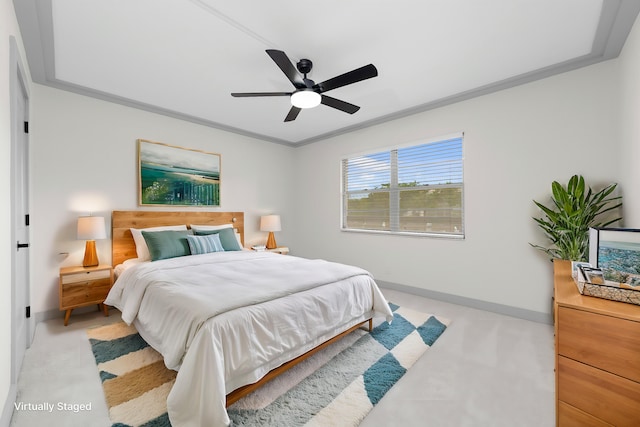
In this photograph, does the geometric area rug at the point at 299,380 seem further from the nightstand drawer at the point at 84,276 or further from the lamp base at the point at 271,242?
the lamp base at the point at 271,242

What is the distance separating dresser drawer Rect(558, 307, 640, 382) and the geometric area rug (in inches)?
43.3

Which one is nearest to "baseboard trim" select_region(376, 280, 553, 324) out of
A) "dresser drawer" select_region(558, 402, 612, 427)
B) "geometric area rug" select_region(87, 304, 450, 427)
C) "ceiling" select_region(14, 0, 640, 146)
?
"geometric area rug" select_region(87, 304, 450, 427)

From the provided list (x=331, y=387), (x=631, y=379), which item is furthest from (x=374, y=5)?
(x=331, y=387)

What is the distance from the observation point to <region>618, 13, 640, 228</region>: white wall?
1957mm

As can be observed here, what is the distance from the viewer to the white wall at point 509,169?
258 centimetres

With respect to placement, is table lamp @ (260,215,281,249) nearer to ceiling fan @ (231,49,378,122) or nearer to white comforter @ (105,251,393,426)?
white comforter @ (105,251,393,426)

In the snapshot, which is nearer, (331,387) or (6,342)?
(6,342)

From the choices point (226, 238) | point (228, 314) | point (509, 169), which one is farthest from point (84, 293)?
point (509, 169)

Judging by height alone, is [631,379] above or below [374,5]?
below

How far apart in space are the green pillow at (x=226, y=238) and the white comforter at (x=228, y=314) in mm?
783

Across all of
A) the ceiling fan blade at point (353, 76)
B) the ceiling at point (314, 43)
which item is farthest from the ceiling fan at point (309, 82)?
the ceiling at point (314, 43)

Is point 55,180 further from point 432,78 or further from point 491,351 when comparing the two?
point 491,351

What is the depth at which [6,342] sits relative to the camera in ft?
5.10

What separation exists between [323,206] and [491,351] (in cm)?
337
